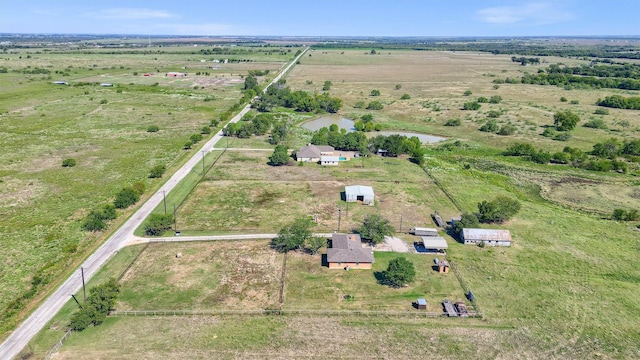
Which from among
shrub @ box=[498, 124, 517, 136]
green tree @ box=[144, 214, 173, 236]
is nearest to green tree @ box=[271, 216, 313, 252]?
green tree @ box=[144, 214, 173, 236]

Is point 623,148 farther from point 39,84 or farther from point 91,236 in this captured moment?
point 39,84

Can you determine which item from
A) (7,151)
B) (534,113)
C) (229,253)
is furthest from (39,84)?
(534,113)

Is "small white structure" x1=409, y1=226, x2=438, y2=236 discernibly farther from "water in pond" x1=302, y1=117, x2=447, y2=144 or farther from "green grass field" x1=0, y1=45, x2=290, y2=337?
"water in pond" x1=302, y1=117, x2=447, y2=144

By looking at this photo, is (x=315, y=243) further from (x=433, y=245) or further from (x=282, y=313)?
(x=433, y=245)

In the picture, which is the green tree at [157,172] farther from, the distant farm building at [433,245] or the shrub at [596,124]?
the shrub at [596,124]

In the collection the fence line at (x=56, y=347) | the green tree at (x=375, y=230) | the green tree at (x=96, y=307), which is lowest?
the fence line at (x=56, y=347)

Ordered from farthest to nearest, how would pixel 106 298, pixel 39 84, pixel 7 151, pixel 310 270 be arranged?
pixel 39 84
pixel 7 151
pixel 310 270
pixel 106 298

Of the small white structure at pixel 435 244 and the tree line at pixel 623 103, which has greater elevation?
the tree line at pixel 623 103

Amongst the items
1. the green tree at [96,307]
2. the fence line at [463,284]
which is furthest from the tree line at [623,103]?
the green tree at [96,307]
